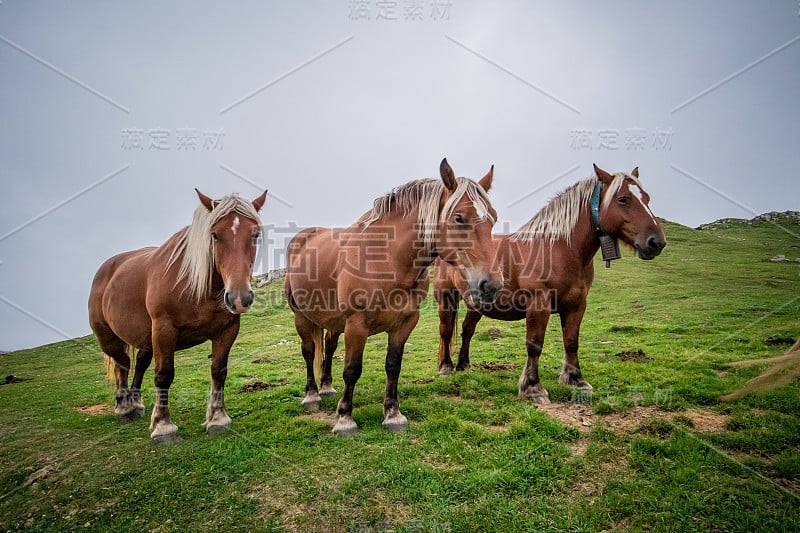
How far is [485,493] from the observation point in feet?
11.0

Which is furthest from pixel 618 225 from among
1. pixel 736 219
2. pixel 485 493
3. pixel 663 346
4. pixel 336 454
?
pixel 736 219

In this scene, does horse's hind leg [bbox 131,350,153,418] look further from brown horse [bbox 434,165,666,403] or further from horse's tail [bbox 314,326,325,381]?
brown horse [bbox 434,165,666,403]

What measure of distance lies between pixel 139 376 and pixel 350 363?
3865 mm

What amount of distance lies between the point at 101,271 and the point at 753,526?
886 cm

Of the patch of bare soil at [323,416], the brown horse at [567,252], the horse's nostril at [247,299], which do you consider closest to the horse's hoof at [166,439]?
the patch of bare soil at [323,416]

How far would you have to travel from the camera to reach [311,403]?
600 cm

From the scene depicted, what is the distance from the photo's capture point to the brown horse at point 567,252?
5102 millimetres

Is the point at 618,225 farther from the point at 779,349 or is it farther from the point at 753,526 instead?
the point at 779,349

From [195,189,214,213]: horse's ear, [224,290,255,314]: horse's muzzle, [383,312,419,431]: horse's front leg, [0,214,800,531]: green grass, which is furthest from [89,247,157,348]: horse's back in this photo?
[383,312,419,431]: horse's front leg

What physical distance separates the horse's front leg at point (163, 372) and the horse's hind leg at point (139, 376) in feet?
3.03

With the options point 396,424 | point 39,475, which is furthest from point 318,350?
point 39,475

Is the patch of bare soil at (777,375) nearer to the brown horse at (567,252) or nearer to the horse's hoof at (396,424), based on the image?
the brown horse at (567,252)

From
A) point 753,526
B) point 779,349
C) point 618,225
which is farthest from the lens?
point 779,349

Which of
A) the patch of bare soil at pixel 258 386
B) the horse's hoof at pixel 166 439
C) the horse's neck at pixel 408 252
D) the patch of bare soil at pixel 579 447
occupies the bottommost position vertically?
the patch of bare soil at pixel 258 386
